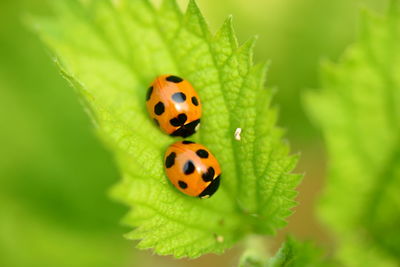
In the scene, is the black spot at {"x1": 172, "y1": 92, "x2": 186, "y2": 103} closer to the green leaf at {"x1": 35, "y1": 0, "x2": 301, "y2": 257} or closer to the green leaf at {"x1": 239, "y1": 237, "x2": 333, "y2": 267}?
the green leaf at {"x1": 35, "y1": 0, "x2": 301, "y2": 257}

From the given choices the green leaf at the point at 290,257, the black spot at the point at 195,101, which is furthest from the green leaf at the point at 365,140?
the black spot at the point at 195,101

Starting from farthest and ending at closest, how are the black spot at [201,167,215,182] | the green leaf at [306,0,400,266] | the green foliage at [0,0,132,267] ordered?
the green foliage at [0,0,132,267] < the green leaf at [306,0,400,266] < the black spot at [201,167,215,182]

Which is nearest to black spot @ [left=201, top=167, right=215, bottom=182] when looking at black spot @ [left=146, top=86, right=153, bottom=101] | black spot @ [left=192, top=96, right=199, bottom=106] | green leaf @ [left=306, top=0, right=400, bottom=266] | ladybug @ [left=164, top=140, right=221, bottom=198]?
ladybug @ [left=164, top=140, right=221, bottom=198]

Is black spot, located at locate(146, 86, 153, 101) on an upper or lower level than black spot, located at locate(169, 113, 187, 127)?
upper

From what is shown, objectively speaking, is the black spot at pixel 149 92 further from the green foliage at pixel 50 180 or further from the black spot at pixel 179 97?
the green foliage at pixel 50 180

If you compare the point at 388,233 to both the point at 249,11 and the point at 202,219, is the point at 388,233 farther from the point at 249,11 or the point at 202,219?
the point at 249,11

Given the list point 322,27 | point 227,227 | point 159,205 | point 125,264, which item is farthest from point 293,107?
point 159,205
